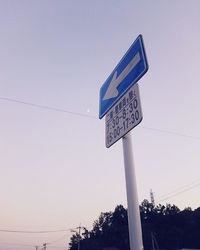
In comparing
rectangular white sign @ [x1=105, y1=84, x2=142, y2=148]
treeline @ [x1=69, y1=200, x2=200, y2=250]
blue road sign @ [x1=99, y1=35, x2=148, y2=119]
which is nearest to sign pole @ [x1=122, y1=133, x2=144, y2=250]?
rectangular white sign @ [x1=105, y1=84, x2=142, y2=148]

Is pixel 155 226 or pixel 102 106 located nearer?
pixel 102 106

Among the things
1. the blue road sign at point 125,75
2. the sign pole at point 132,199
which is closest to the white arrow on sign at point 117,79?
the blue road sign at point 125,75

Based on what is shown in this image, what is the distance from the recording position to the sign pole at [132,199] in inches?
95.7

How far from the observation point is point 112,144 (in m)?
3.10

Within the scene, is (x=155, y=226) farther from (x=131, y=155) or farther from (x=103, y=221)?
(x=131, y=155)

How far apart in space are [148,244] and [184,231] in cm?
941

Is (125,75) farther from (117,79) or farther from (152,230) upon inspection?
(152,230)

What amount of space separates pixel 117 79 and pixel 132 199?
1326 mm

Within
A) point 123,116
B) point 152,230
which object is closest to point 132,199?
point 123,116

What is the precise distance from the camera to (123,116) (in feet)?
9.68

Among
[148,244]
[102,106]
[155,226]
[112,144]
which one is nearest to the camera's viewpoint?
[112,144]

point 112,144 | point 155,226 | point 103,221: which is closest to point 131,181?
point 112,144

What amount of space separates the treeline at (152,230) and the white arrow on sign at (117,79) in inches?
2465

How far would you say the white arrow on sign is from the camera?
2934mm
